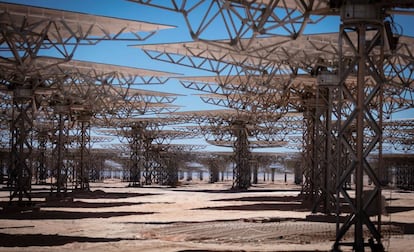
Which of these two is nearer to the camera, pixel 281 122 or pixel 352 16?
pixel 352 16

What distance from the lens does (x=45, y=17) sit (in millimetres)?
20703

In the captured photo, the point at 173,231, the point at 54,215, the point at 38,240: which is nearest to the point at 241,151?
the point at 54,215

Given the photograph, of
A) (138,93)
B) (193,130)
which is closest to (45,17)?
(138,93)

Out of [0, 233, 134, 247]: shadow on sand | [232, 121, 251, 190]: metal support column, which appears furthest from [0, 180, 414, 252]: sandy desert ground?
[232, 121, 251, 190]: metal support column

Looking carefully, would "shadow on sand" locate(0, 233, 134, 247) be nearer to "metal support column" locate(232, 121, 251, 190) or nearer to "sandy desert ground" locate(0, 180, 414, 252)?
"sandy desert ground" locate(0, 180, 414, 252)

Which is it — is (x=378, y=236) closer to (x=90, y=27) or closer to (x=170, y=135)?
(x=90, y=27)

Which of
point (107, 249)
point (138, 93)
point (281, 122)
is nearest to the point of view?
point (107, 249)

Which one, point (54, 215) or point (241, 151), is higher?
point (241, 151)

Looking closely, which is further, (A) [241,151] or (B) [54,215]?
(A) [241,151]

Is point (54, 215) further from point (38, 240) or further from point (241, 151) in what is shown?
point (241, 151)

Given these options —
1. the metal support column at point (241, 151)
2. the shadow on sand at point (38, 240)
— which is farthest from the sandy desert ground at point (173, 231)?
the metal support column at point (241, 151)

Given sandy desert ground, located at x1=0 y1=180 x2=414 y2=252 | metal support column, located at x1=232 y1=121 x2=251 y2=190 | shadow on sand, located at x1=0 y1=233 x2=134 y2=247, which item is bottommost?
sandy desert ground, located at x1=0 y1=180 x2=414 y2=252

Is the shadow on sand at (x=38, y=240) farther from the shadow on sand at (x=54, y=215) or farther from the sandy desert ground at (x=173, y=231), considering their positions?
the shadow on sand at (x=54, y=215)

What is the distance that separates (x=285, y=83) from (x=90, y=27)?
13064 mm
